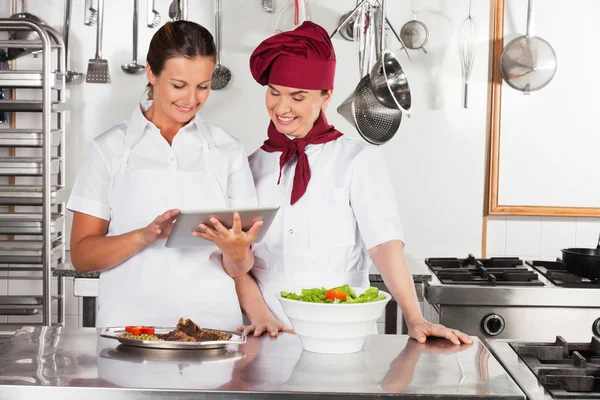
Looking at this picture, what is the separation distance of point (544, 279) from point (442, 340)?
1.64m

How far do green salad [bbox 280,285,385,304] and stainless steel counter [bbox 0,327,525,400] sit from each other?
126mm

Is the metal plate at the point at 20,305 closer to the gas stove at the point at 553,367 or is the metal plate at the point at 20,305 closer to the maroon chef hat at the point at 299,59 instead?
the maroon chef hat at the point at 299,59

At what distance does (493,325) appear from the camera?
3.21 metres

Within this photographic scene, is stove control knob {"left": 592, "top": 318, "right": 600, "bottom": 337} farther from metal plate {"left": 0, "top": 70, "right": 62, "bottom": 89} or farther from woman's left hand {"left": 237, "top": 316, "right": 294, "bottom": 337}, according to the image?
metal plate {"left": 0, "top": 70, "right": 62, "bottom": 89}

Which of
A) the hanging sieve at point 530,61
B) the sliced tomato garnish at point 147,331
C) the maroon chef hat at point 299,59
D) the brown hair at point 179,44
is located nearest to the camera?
the sliced tomato garnish at point 147,331

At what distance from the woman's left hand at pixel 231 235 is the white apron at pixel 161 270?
0.18 metres

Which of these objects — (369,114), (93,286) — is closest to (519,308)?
(369,114)

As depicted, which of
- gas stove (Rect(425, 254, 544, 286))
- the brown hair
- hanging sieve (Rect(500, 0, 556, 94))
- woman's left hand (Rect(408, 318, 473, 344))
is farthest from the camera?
hanging sieve (Rect(500, 0, 556, 94))

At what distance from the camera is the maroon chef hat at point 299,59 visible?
7.34 feet

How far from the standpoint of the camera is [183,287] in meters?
2.18

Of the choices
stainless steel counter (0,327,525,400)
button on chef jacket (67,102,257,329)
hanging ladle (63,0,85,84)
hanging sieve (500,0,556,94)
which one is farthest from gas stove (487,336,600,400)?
hanging ladle (63,0,85,84)

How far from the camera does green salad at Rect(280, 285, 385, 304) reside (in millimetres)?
1745

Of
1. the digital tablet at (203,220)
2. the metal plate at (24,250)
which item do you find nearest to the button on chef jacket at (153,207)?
the digital tablet at (203,220)

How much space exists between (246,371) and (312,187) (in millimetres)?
843
